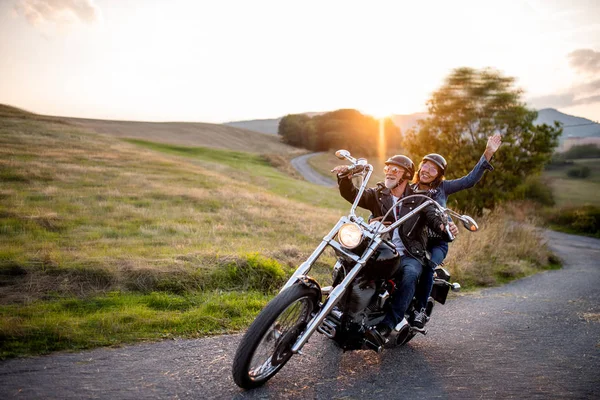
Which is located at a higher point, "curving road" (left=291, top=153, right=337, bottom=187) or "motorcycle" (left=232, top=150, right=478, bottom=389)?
"motorcycle" (left=232, top=150, right=478, bottom=389)

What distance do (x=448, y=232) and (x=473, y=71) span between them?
1726 cm

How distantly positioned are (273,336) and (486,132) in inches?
703

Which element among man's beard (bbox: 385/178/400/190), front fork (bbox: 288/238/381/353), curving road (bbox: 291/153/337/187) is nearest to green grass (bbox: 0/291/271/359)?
front fork (bbox: 288/238/381/353)

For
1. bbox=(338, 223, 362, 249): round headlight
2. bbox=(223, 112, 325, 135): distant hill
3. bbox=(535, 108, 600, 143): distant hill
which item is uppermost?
bbox=(223, 112, 325, 135): distant hill

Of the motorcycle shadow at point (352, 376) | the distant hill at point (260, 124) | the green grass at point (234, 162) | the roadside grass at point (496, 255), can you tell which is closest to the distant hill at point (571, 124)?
the roadside grass at point (496, 255)

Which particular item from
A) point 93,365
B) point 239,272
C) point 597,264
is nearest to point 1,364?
point 93,365

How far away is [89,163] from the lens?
2073cm

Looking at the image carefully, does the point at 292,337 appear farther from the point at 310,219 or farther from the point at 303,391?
the point at 310,219

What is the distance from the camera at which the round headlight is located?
11.9ft

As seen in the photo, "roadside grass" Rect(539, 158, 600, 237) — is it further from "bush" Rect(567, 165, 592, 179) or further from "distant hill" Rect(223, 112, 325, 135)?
"distant hill" Rect(223, 112, 325, 135)

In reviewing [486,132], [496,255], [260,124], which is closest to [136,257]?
[496,255]

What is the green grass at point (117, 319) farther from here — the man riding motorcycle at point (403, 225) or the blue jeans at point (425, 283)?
the blue jeans at point (425, 283)

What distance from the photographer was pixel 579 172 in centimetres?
3816

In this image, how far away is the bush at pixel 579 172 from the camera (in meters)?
37.6
